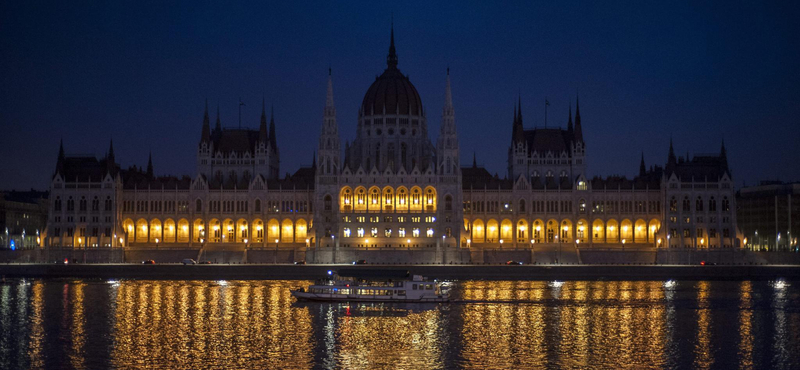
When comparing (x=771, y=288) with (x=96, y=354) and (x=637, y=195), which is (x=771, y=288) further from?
(x=96, y=354)

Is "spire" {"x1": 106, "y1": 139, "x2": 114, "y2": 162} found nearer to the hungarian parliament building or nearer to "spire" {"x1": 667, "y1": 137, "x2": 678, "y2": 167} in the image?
the hungarian parliament building

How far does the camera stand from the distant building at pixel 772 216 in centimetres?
15375

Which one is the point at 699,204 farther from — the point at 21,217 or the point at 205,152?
the point at 21,217

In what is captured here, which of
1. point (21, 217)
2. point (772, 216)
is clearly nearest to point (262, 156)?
point (21, 217)

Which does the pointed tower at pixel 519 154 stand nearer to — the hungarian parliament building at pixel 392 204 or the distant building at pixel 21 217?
the hungarian parliament building at pixel 392 204

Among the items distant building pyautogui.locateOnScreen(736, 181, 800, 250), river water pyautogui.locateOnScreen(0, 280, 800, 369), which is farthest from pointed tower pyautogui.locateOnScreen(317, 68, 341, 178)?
distant building pyautogui.locateOnScreen(736, 181, 800, 250)

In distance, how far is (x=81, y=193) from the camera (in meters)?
136

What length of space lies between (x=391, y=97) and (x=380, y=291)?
67.9 m

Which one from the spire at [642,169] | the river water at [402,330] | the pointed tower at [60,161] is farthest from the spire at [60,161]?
the spire at [642,169]

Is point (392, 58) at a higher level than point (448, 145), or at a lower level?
higher

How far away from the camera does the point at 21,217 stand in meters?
166

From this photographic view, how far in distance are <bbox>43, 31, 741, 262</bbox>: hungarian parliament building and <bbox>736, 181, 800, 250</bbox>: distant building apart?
80.7 feet

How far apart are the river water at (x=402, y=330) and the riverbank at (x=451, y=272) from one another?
15.2 metres

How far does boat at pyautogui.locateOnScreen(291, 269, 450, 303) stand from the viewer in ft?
258
